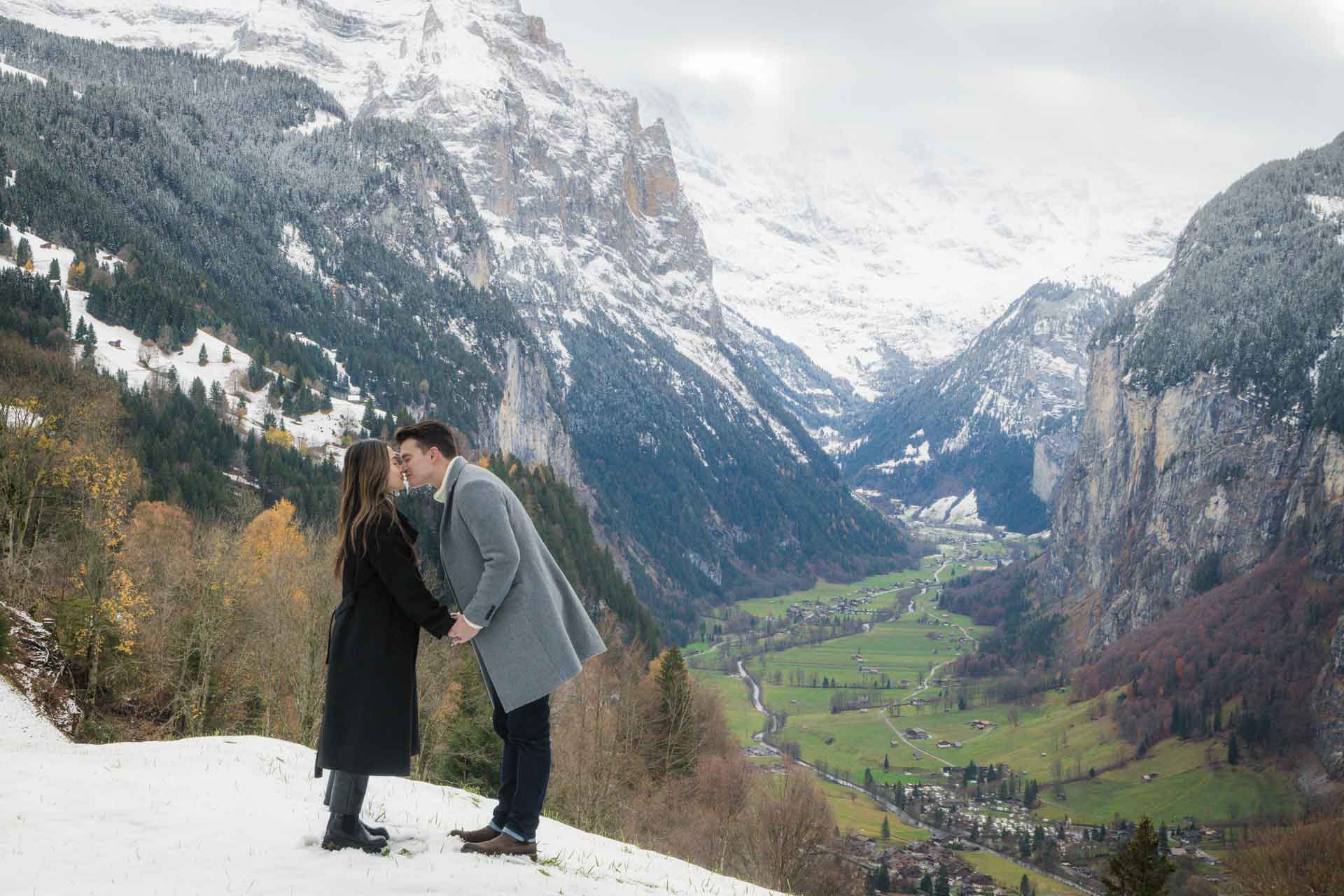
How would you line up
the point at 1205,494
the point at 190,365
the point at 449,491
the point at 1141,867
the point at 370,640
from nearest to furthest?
the point at 370,640, the point at 449,491, the point at 1141,867, the point at 190,365, the point at 1205,494

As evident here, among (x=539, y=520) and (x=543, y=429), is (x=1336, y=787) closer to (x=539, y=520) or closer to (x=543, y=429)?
(x=539, y=520)

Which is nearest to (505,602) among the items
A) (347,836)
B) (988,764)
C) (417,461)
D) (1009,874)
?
(417,461)

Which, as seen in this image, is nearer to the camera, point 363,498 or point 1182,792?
point 363,498

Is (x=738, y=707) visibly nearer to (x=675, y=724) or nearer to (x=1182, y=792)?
(x=1182, y=792)

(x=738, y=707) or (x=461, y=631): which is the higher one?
(x=461, y=631)

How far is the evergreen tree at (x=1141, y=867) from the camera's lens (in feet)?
113

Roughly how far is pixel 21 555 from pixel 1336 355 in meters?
192

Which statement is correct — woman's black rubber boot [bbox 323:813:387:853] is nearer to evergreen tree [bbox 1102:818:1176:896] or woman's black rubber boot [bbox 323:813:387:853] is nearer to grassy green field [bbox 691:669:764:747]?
evergreen tree [bbox 1102:818:1176:896]

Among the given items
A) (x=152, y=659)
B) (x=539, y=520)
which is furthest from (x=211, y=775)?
(x=539, y=520)

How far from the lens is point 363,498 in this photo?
26.8 feet

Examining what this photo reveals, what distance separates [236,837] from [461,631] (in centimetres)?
288

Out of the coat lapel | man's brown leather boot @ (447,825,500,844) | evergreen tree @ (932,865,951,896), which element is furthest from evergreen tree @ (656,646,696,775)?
evergreen tree @ (932,865,951,896)

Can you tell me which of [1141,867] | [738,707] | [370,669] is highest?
[370,669]

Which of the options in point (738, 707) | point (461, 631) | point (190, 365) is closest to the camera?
point (461, 631)
